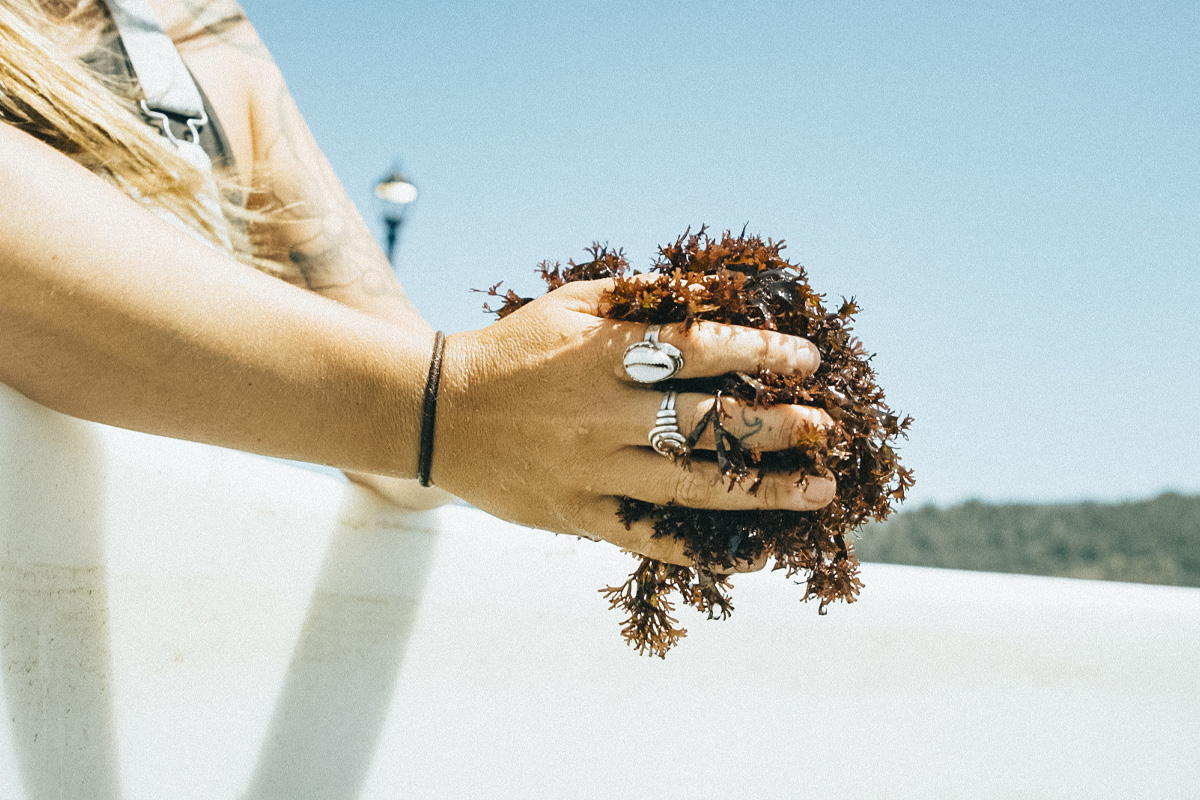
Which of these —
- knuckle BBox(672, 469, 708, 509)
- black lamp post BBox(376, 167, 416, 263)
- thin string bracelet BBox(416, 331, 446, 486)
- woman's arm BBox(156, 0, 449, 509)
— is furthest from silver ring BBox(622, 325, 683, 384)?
black lamp post BBox(376, 167, 416, 263)

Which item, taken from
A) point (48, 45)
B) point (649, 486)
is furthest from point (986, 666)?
point (48, 45)

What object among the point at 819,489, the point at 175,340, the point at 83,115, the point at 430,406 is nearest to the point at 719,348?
the point at 819,489

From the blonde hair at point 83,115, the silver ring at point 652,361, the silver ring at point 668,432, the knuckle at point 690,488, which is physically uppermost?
the blonde hair at point 83,115

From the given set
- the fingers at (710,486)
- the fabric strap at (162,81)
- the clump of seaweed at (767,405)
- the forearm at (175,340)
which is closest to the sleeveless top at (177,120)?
the fabric strap at (162,81)

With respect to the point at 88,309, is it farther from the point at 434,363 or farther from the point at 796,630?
the point at 796,630

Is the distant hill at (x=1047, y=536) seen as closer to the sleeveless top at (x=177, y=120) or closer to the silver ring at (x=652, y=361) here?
the sleeveless top at (x=177, y=120)

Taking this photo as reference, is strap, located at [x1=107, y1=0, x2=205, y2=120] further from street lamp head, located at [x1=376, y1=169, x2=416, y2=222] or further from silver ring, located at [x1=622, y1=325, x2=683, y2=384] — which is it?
street lamp head, located at [x1=376, y1=169, x2=416, y2=222]
